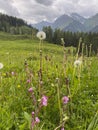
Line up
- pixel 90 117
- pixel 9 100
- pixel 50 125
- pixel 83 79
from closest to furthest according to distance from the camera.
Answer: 1. pixel 50 125
2. pixel 90 117
3. pixel 9 100
4. pixel 83 79

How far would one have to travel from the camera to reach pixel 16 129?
4109mm

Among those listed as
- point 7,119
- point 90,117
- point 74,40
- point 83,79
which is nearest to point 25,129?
point 7,119

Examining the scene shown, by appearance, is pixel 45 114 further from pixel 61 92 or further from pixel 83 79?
pixel 83 79

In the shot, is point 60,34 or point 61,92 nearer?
point 61,92

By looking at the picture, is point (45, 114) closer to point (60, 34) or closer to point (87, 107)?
point (87, 107)

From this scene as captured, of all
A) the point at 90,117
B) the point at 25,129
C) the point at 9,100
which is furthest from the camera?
the point at 9,100

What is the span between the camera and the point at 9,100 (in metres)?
5.21

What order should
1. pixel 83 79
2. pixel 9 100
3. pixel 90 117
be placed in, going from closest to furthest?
pixel 90 117, pixel 9 100, pixel 83 79

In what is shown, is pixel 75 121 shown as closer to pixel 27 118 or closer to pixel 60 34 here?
pixel 27 118

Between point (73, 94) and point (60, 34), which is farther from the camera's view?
point (60, 34)

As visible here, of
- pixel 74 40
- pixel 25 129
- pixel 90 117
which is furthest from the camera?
pixel 74 40

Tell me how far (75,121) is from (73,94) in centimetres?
95

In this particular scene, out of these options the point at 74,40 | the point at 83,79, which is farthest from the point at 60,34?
the point at 83,79

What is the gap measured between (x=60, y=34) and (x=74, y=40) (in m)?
7.23
